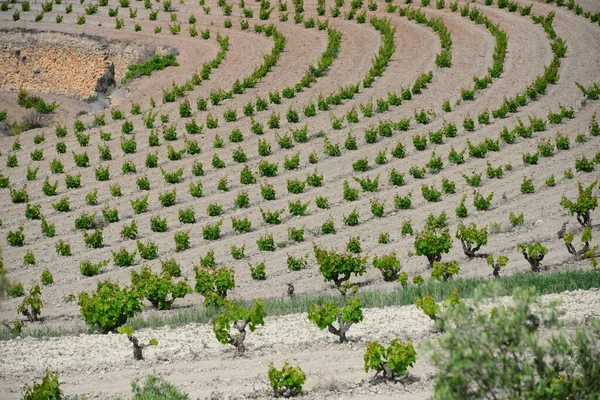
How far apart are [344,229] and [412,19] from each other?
73.5 feet

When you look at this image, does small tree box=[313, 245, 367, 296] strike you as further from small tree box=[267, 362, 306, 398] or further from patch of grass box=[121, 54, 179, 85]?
patch of grass box=[121, 54, 179, 85]

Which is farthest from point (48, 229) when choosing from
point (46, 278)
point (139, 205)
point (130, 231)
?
point (46, 278)

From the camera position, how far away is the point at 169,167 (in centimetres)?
2928

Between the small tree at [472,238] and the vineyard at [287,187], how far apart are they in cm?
26

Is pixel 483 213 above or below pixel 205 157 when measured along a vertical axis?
below

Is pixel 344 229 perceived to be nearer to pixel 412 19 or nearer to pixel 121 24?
pixel 412 19

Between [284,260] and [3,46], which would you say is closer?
[284,260]

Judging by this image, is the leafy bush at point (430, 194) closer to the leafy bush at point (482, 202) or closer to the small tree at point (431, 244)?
the leafy bush at point (482, 202)

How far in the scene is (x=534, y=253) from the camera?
18.6m

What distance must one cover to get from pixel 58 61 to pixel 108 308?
30403mm

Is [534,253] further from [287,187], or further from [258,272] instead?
[287,187]

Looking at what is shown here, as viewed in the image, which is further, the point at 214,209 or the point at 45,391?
the point at 214,209

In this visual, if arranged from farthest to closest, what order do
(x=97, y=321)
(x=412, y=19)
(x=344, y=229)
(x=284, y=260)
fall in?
(x=412, y=19)
(x=344, y=229)
(x=284, y=260)
(x=97, y=321)

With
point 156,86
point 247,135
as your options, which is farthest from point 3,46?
point 247,135
